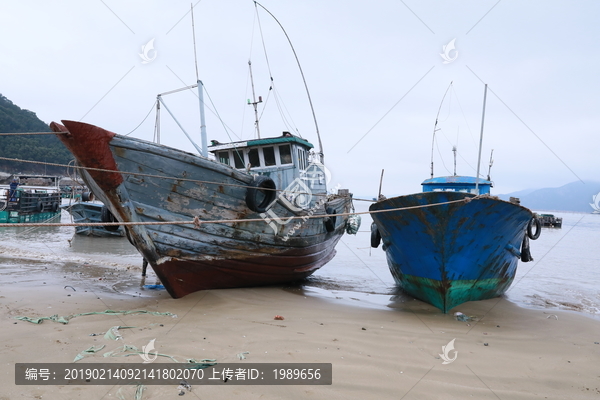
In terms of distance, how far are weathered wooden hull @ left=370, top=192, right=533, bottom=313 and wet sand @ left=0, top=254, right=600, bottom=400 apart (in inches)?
16.7

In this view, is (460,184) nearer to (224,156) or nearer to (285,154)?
(285,154)

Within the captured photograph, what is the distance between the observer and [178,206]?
5.85m

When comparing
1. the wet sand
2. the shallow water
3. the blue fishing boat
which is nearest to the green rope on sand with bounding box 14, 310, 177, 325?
the wet sand

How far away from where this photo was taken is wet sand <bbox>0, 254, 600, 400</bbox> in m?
3.17

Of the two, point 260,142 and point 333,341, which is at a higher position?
point 260,142

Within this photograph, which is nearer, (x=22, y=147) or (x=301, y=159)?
(x=301, y=159)

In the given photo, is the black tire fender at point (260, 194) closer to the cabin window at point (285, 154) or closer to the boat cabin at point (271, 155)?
the boat cabin at point (271, 155)

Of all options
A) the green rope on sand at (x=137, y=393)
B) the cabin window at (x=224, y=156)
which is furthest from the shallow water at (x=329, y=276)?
the green rope on sand at (x=137, y=393)

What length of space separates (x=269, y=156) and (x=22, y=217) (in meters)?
19.7

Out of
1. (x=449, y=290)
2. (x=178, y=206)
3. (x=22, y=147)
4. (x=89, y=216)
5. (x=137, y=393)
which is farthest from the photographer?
(x=22, y=147)

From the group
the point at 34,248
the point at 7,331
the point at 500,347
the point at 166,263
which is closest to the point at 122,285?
the point at 166,263

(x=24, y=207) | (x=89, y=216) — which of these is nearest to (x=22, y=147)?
(x=24, y=207)

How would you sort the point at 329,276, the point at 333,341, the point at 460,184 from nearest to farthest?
1. the point at 333,341
2. the point at 460,184
3. the point at 329,276

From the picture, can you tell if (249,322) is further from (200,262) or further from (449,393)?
(449,393)
